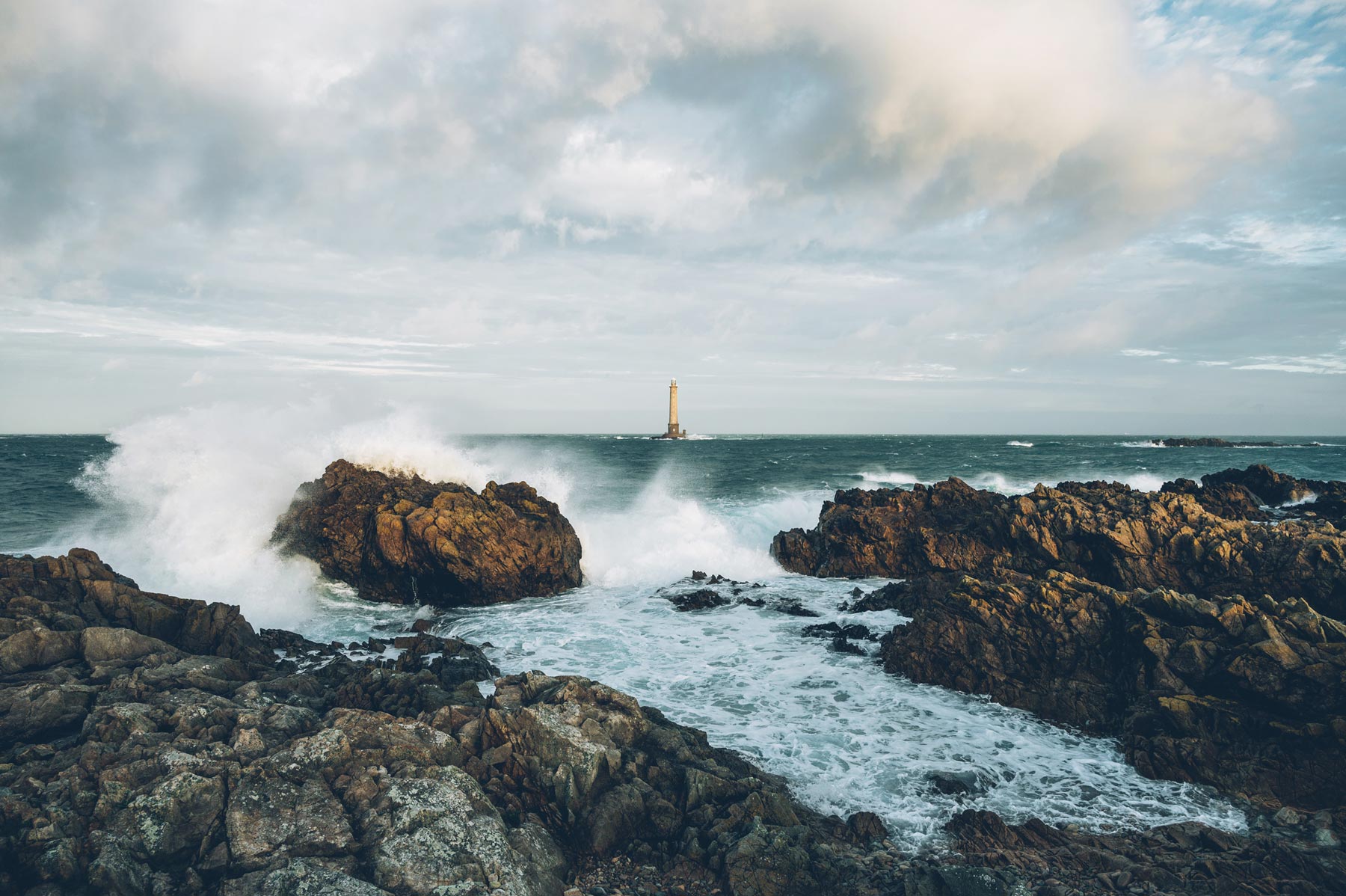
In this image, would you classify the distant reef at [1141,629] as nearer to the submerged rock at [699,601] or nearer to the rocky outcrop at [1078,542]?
the rocky outcrop at [1078,542]

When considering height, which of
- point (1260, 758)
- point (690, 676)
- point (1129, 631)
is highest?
point (1129, 631)

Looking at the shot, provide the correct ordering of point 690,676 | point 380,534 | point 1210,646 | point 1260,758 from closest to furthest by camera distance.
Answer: point 1260,758 → point 1210,646 → point 690,676 → point 380,534

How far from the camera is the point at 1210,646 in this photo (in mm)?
9719

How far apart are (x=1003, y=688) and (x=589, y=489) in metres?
27.5

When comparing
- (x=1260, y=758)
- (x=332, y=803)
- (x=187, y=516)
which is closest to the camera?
(x=332, y=803)

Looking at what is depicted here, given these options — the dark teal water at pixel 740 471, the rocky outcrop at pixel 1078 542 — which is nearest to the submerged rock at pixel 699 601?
the rocky outcrop at pixel 1078 542

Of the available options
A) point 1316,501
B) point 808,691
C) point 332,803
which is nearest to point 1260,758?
point 808,691

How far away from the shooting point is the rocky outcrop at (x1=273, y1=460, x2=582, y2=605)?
16594 mm

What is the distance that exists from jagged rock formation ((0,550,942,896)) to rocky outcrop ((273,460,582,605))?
7177 mm

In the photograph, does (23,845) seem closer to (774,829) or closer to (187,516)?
(774,829)

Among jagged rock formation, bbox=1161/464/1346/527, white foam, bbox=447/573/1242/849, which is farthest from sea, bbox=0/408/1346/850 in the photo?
jagged rock formation, bbox=1161/464/1346/527

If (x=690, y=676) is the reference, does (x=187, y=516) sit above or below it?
above

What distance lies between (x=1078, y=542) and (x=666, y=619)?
33.4ft

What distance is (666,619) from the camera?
51.4 ft
